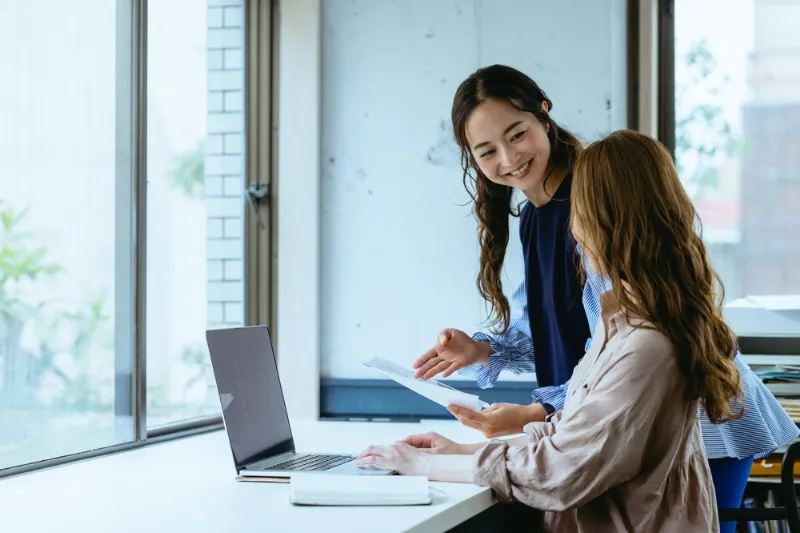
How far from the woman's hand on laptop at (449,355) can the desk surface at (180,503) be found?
23 cm

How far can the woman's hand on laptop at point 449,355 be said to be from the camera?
2137 mm

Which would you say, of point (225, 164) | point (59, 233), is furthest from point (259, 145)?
point (59, 233)

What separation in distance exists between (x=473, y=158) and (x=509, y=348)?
47cm

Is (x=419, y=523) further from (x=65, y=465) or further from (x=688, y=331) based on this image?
(x=65, y=465)

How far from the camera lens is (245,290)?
3113mm

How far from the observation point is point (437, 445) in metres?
1.80

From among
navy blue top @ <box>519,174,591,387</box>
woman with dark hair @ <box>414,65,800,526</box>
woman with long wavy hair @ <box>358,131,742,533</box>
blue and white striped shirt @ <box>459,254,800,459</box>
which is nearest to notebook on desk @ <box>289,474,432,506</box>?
woman with long wavy hair @ <box>358,131,742,533</box>

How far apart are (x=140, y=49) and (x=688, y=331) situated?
63.9 inches

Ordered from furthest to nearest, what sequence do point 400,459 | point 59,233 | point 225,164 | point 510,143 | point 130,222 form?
1. point 225,164
2. point 130,222
3. point 59,233
4. point 510,143
5. point 400,459

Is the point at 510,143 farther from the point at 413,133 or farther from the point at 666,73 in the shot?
the point at 666,73

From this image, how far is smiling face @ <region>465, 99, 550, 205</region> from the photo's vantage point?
6.86 ft

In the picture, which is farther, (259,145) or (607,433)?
(259,145)

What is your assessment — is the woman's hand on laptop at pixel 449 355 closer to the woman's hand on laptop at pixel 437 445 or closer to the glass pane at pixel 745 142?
the woman's hand on laptop at pixel 437 445

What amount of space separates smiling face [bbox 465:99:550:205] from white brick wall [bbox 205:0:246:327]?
1.13 metres
